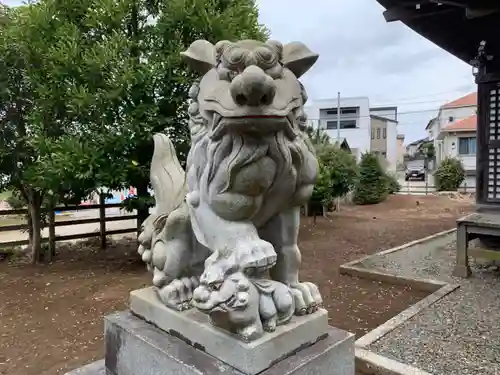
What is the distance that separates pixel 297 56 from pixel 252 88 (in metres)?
0.33

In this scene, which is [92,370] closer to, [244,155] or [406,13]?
[244,155]

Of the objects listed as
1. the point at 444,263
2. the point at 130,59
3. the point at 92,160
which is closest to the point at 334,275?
the point at 444,263

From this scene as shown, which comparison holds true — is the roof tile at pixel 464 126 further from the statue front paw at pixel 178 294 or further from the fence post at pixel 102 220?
the statue front paw at pixel 178 294

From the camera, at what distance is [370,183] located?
13.7 m

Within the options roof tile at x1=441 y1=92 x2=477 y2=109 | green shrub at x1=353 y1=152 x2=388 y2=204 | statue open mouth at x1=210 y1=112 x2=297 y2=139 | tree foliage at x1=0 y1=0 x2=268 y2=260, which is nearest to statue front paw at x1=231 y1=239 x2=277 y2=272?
statue open mouth at x1=210 y1=112 x2=297 y2=139

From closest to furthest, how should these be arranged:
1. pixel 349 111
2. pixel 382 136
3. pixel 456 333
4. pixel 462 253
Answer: pixel 456 333 → pixel 462 253 → pixel 349 111 → pixel 382 136

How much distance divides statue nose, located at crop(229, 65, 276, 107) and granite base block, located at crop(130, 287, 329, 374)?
75cm

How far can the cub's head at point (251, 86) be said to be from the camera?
47.9 inches

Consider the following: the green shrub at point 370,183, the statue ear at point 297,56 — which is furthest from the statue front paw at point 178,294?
the green shrub at point 370,183

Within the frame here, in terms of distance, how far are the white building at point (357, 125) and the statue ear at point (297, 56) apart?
2323 cm

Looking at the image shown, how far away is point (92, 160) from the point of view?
14.3ft

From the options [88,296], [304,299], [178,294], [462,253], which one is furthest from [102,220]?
[304,299]

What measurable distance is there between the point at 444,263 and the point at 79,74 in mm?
5076

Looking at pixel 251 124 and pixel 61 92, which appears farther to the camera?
pixel 61 92
